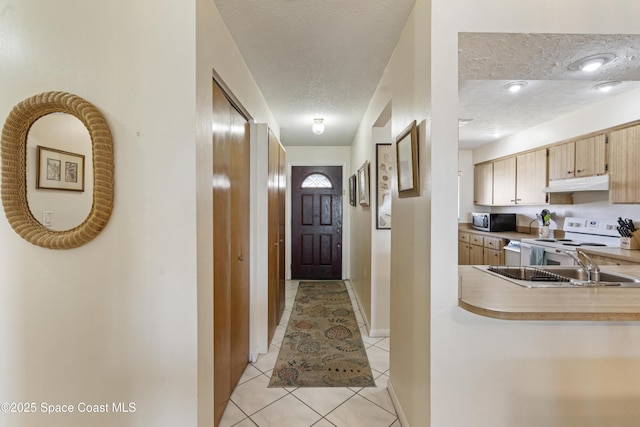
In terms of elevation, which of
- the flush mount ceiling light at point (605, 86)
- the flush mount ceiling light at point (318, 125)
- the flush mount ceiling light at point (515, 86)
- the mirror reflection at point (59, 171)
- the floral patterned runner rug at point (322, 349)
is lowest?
the floral patterned runner rug at point (322, 349)

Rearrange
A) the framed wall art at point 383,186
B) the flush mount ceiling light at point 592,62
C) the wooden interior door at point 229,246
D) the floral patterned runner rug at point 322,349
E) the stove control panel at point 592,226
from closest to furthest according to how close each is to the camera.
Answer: the flush mount ceiling light at point 592,62 → the wooden interior door at point 229,246 → the floral patterned runner rug at point 322,349 → the framed wall art at point 383,186 → the stove control panel at point 592,226

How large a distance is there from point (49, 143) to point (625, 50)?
2.71 metres

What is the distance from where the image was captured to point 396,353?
1874 millimetres

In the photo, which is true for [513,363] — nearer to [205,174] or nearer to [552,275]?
[552,275]

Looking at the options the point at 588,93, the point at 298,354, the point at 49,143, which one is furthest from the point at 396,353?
the point at 588,93

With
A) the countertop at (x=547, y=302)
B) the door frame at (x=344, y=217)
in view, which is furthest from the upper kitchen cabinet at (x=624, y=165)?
the door frame at (x=344, y=217)

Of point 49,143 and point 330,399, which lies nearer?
point 49,143

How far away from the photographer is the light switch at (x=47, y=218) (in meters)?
1.23

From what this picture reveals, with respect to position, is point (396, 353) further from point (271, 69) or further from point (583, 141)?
point (583, 141)

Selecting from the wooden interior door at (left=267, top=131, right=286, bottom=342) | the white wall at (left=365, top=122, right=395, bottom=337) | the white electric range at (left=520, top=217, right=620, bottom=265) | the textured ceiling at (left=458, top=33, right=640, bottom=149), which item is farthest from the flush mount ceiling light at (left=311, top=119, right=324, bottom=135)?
the white electric range at (left=520, top=217, right=620, bottom=265)

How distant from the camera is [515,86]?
2566mm

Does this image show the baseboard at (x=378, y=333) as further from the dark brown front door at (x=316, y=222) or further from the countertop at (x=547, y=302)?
the dark brown front door at (x=316, y=222)

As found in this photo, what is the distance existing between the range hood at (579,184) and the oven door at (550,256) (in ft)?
2.37

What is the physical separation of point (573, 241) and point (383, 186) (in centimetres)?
251
